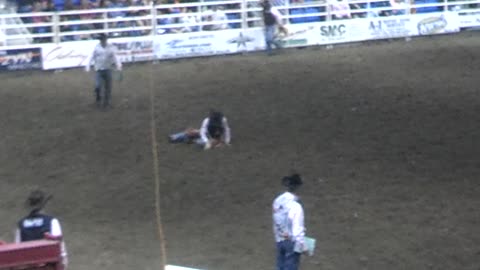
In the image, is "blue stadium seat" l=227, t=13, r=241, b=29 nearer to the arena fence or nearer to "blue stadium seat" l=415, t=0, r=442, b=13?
the arena fence

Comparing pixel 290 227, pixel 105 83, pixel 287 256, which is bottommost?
pixel 287 256

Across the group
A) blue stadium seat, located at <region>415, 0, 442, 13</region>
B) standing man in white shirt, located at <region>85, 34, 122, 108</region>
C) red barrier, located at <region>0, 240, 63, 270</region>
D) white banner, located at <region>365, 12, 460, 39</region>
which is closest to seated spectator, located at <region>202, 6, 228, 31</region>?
white banner, located at <region>365, 12, 460, 39</region>

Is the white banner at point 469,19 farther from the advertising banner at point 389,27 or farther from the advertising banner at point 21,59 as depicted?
the advertising banner at point 21,59

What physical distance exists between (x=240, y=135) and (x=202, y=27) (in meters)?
12.5

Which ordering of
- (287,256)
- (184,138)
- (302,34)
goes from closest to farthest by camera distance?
(287,256) < (184,138) < (302,34)

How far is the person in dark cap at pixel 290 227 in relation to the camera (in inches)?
524

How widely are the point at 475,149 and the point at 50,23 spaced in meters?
14.7

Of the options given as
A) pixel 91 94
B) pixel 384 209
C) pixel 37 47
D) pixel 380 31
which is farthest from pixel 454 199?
pixel 380 31

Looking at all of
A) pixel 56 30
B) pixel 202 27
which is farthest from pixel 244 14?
pixel 56 30

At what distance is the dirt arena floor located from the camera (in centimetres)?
1686

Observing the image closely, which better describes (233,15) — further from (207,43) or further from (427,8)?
(427,8)

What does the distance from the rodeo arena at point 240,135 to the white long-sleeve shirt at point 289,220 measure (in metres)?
0.02

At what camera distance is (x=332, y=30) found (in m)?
37.7

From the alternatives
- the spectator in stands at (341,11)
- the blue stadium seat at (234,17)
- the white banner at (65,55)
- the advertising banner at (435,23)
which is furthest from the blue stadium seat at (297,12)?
the white banner at (65,55)
